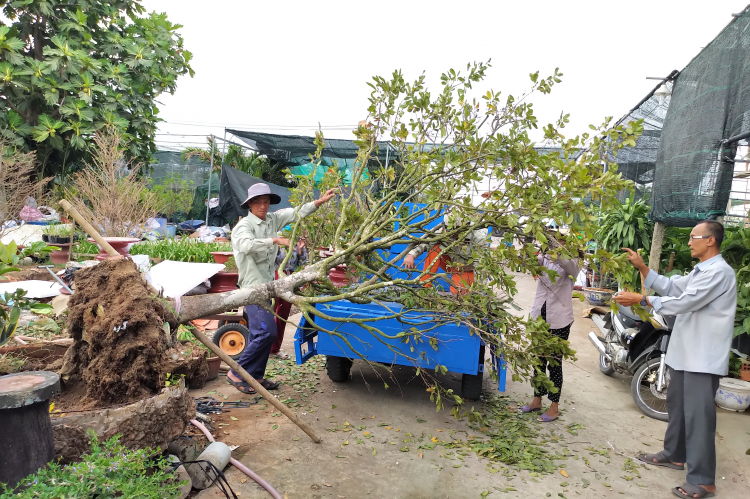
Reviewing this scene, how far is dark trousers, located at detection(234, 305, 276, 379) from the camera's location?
472 centimetres

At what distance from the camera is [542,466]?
3.77 m

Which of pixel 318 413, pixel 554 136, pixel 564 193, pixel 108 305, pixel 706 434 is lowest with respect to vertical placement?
pixel 318 413

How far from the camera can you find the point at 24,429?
230 centimetres

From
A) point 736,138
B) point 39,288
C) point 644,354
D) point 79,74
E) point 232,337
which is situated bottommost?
point 232,337

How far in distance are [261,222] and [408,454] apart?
2.67m

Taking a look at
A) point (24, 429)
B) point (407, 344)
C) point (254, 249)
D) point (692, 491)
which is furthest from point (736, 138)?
point (24, 429)

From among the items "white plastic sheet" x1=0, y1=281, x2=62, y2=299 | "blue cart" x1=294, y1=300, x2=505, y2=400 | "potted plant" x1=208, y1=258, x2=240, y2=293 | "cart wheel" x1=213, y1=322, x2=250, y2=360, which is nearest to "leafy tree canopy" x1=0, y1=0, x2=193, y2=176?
"white plastic sheet" x1=0, y1=281, x2=62, y2=299

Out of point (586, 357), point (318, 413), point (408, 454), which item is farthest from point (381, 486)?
point (586, 357)

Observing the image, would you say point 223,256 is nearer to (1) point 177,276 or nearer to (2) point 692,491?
(1) point 177,276

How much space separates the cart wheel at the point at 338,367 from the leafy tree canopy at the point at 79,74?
33.8 feet

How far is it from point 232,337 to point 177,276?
82.4 inches

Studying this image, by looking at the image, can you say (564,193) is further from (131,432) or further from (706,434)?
(131,432)

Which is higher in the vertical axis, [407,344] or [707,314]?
[707,314]

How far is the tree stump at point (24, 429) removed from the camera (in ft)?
7.41
